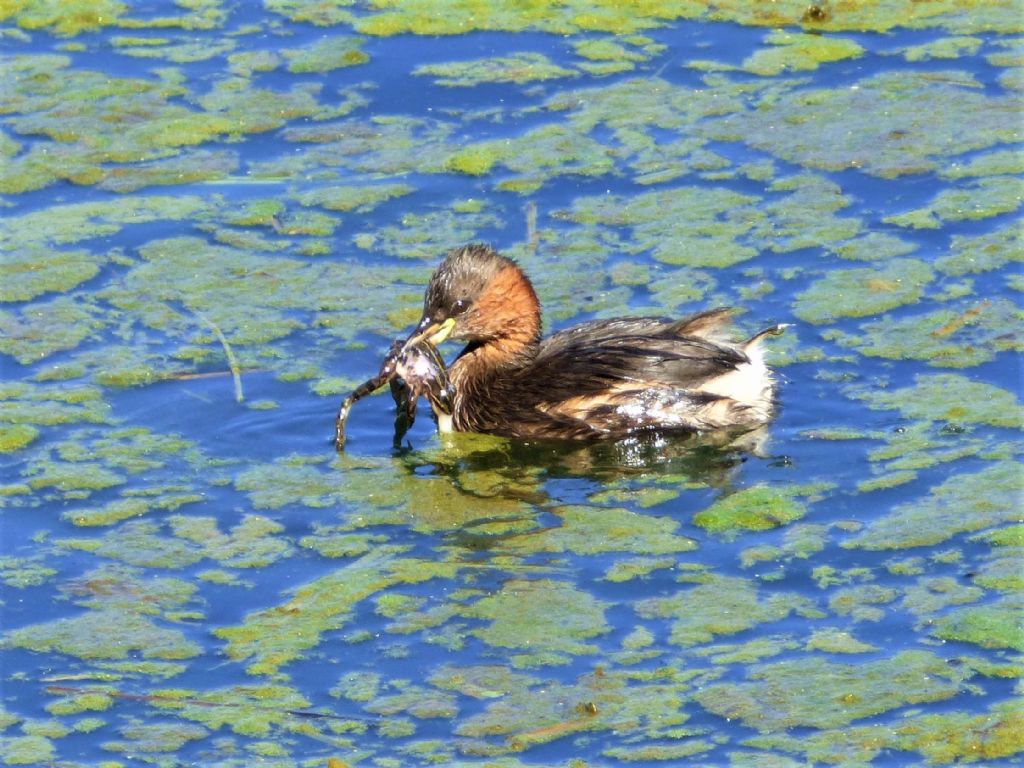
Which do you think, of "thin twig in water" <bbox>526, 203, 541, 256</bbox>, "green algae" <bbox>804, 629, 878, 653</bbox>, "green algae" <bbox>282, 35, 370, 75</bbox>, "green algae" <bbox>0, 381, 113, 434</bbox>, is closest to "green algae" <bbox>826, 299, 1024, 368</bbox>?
"thin twig in water" <bbox>526, 203, 541, 256</bbox>

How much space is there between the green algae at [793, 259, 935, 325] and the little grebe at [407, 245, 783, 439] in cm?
77

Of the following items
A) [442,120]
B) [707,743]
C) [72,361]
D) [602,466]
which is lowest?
[707,743]

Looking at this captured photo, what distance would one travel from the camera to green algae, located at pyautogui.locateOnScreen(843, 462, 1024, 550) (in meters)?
7.23

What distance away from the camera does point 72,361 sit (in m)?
8.97

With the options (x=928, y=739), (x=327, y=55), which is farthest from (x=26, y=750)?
(x=327, y=55)

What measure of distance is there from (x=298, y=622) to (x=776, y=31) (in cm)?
681

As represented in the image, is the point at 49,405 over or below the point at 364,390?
over

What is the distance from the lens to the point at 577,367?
8422 millimetres

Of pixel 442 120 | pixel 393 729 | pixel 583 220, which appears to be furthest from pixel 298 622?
pixel 442 120

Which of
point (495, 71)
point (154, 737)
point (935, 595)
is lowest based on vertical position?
point (154, 737)

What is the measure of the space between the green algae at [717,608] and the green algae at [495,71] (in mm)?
5585

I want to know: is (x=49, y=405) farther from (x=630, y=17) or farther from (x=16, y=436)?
(x=630, y=17)

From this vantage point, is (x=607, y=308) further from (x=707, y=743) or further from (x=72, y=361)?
(x=707, y=743)

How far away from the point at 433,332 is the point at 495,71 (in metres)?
3.77
